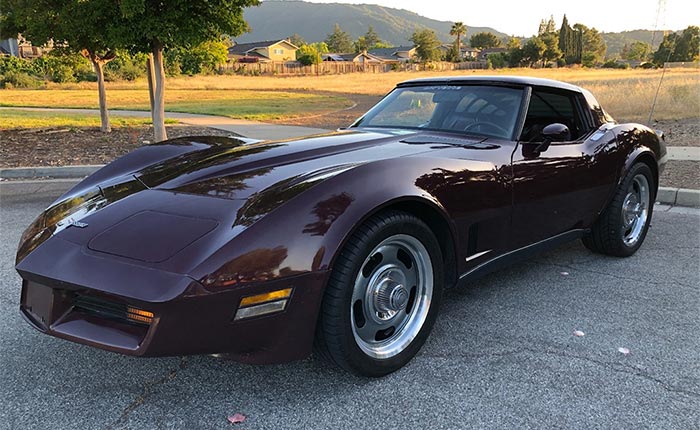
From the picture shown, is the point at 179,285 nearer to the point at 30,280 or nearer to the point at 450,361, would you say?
the point at 30,280

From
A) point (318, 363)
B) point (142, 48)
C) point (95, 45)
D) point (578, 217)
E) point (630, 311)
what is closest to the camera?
point (318, 363)

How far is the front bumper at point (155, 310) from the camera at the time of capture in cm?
187

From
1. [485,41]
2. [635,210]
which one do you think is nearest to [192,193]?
[635,210]

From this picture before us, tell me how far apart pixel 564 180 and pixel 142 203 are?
2.52 m

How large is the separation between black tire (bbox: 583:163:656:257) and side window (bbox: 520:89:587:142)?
579 mm

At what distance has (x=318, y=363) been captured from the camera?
2590mm

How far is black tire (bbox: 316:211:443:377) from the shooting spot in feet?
7.14

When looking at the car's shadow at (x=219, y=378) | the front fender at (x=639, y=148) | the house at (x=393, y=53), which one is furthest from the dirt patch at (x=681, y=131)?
the house at (x=393, y=53)

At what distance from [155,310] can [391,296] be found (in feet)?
3.49

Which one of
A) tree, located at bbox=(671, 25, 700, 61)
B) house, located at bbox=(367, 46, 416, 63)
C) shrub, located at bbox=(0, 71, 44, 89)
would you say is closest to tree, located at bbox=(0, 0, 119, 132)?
tree, located at bbox=(671, 25, 700, 61)

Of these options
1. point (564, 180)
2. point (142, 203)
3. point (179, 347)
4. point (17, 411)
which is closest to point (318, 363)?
point (179, 347)

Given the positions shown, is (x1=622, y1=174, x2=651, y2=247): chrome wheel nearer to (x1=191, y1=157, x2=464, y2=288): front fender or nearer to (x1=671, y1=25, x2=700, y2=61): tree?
(x1=191, y1=157, x2=464, y2=288): front fender

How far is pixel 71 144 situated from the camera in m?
10.2

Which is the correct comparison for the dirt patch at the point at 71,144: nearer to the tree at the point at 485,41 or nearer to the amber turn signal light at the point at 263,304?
the amber turn signal light at the point at 263,304
